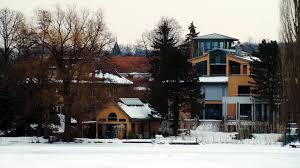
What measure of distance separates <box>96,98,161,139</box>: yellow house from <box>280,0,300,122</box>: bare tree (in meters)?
17.0

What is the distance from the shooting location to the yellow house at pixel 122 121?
2298 inches

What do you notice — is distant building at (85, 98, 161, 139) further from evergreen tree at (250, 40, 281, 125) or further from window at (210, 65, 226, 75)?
window at (210, 65, 226, 75)

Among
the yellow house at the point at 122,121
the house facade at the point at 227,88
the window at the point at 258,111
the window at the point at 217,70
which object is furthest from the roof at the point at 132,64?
the yellow house at the point at 122,121

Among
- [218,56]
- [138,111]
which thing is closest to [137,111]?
[138,111]

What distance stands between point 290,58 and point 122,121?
789 inches

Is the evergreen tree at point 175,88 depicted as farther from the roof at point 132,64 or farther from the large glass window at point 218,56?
the roof at point 132,64

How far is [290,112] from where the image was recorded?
43719 mm

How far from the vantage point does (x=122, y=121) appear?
194 feet

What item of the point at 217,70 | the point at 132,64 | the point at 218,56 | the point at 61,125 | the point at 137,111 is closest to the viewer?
the point at 137,111

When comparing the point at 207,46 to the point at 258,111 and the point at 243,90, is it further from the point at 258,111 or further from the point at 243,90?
the point at 258,111

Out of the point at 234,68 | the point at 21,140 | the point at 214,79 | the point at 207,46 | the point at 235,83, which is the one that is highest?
the point at 207,46

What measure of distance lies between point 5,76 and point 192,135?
1759 cm

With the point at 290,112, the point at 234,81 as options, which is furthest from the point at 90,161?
the point at 234,81

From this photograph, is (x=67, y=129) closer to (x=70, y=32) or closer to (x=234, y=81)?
(x=70, y=32)
